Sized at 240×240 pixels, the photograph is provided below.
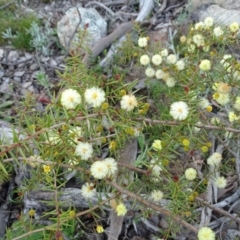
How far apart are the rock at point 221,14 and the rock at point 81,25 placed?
0.94 metres

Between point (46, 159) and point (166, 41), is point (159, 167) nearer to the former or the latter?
point (46, 159)

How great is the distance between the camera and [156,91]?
10.7 feet

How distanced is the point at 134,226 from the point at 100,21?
2146 mm

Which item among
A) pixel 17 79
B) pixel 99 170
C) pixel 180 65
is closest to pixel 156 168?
pixel 99 170

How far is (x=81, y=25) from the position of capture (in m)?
4.09

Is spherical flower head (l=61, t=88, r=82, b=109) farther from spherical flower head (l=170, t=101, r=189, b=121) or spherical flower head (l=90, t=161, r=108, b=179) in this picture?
spherical flower head (l=170, t=101, r=189, b=121)

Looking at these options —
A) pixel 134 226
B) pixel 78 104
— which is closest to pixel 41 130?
pixel 78 104

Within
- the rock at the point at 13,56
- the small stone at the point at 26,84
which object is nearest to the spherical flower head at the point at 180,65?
the small stone at the point at 26,84

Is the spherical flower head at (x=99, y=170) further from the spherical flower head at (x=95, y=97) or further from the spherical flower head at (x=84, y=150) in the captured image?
the spherical flower head at (x=95, y=97)

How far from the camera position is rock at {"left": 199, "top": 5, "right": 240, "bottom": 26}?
12.8ft

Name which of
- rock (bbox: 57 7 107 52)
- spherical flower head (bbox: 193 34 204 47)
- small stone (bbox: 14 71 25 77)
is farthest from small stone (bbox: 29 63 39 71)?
spherical flower head (bbox: 193 34 204 47)

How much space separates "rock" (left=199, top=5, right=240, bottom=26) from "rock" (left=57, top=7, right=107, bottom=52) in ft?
3.08

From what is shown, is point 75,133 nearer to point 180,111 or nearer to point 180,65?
point 180,111

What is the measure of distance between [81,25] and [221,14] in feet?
4.23
